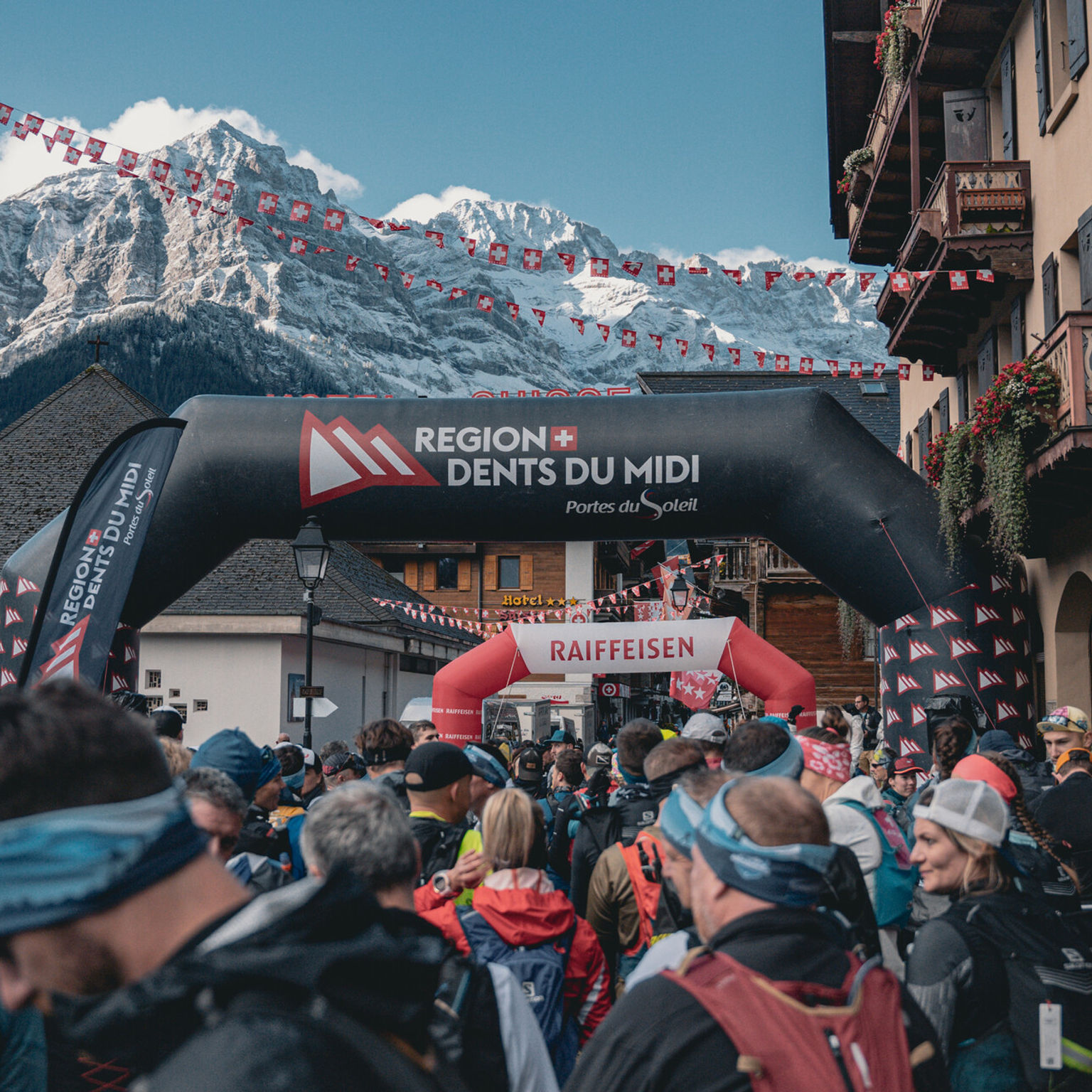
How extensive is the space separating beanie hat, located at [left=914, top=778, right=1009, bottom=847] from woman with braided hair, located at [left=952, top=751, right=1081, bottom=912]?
127mm

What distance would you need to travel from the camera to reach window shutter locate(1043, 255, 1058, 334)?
13.0 meters

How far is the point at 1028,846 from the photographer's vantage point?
402 cm

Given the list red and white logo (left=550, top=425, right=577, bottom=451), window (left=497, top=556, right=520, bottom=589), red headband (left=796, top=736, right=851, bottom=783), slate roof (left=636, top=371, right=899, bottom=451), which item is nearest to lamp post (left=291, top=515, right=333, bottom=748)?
red and white logo (left=550, top=425, right=577, bottom=451)

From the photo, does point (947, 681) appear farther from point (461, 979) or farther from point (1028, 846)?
point (461, 979)

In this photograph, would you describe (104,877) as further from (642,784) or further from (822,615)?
(822,615)

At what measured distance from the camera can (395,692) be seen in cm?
3019

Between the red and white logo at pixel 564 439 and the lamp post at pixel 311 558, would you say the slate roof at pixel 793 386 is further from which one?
the lamp post at pixel 311 558

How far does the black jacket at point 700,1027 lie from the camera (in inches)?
80.4

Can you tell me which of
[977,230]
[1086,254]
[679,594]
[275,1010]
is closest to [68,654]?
[275,1010]

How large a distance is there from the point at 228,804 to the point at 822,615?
1100 inches

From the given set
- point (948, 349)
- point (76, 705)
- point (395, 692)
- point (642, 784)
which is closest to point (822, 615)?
point (395, 692)

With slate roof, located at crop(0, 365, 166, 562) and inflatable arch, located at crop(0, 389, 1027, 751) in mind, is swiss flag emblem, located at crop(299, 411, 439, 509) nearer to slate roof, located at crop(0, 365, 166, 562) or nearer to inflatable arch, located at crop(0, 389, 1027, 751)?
inflatable arch, located at crop(0, 389, 1027, 751)

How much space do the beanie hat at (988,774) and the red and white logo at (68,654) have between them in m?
6.65

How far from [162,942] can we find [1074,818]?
516 centimetres
